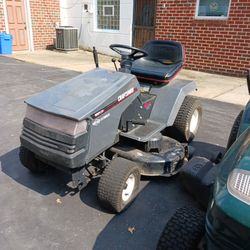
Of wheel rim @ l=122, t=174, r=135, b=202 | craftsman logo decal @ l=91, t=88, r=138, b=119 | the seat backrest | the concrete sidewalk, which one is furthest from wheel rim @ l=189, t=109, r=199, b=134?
the concrete sidewalk

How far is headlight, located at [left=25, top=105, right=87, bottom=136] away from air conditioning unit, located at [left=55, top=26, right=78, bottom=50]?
923 cm

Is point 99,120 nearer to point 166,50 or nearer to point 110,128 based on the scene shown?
point 110,128

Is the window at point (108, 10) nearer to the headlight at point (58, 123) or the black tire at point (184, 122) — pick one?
the black tire at point (184, 122)

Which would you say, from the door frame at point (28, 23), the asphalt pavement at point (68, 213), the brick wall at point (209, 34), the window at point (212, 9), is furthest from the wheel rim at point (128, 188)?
the door frame at point (28, 23)

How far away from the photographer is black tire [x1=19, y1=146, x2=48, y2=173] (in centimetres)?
277

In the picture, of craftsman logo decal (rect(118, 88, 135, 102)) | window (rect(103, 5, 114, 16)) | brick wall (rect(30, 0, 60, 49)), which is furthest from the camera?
brick wall (rect(30, 0, 60, 49))

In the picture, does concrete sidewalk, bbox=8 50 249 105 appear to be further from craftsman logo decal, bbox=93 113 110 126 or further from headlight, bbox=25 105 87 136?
headlight, bbox=25 105 87 136

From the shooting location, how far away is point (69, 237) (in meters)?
2.21

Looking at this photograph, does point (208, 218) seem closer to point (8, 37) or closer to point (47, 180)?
point (47, 180)

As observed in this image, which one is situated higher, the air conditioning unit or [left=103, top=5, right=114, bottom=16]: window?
[left=103, top=5, right=114, bottom=16]: window

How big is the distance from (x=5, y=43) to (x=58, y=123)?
9.27m

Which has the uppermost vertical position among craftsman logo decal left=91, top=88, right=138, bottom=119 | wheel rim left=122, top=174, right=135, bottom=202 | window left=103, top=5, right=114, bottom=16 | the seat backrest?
window left=103, top=5, right=114, bottom=16

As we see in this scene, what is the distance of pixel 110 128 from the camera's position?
2490 mm

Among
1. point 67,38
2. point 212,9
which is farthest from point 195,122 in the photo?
point 67,38
